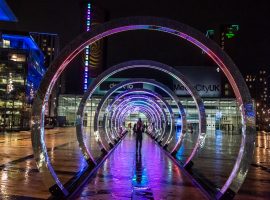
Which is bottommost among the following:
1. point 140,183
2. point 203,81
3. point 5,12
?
point 140,183

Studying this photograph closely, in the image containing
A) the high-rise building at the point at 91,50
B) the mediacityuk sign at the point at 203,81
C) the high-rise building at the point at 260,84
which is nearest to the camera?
the mediacityuk sign at the point at 203,81

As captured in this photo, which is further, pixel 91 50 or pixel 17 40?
pixel 91 50

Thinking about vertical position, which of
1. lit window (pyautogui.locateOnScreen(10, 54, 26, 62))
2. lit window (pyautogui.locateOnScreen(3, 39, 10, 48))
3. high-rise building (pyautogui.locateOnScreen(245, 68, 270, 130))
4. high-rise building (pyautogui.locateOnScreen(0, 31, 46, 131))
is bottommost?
high-rise building (pyautogui.locateOnScreen(0, 31, 46, 131))

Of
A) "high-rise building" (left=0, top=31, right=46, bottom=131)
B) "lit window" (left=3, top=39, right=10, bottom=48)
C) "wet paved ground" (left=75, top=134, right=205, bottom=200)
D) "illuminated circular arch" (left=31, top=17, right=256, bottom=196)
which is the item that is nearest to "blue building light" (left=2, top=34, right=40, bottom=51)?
"lit window" (left=3, top=39, right=10, bottom=48)

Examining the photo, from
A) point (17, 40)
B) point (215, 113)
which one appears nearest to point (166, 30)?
point (17, 40)

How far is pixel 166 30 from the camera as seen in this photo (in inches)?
331

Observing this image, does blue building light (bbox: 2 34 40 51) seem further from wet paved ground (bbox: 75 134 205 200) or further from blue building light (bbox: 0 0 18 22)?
wet paved ground (bbox: 75 134 205 200)

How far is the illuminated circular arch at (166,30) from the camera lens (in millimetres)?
7672

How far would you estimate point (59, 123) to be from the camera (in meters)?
74.2

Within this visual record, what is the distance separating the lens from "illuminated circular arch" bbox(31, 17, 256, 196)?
7.67 meters

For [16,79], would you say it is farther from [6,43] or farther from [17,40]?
[17,40]

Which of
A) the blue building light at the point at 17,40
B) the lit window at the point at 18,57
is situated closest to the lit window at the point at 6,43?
the blue building light at the point at 17,40

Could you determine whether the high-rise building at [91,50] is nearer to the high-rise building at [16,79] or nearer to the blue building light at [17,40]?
the blue building light at [17,40]

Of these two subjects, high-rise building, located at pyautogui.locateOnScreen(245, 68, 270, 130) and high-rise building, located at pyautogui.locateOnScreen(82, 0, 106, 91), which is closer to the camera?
high-rise building, located at pyautogui.locateOnScreen(82, 0, 106, 91)
